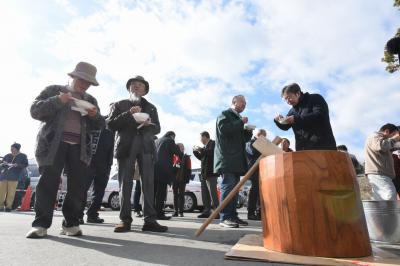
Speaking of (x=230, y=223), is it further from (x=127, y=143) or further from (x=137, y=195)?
(x=137, y=195)

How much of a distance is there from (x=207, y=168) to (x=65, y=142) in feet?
12.8

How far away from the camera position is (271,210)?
9.36 ft

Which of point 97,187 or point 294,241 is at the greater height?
point 97,187

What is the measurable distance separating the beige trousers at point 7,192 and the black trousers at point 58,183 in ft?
23.7

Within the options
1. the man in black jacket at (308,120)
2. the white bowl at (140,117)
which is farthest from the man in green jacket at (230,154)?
the white bowl at (140,117)

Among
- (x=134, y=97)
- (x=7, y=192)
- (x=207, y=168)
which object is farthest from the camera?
(x=7, y=192)

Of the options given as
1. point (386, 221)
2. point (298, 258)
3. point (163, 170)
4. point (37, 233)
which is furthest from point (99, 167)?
point (386, 221)

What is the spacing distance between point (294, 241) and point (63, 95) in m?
2.74

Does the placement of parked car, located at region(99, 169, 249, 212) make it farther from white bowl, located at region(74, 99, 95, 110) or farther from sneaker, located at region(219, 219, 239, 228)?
white bowl, located at region(74, 99, 95, 110)

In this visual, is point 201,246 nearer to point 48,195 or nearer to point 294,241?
point 294,241

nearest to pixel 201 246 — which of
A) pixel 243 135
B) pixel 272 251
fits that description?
pixel 272 251

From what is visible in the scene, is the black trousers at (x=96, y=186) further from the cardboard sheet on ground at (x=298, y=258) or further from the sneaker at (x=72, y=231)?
the cardboard sheet on ground at (x=298, y=258)

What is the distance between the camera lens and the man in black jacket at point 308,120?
3.94 m

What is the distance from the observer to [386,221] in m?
3.83
